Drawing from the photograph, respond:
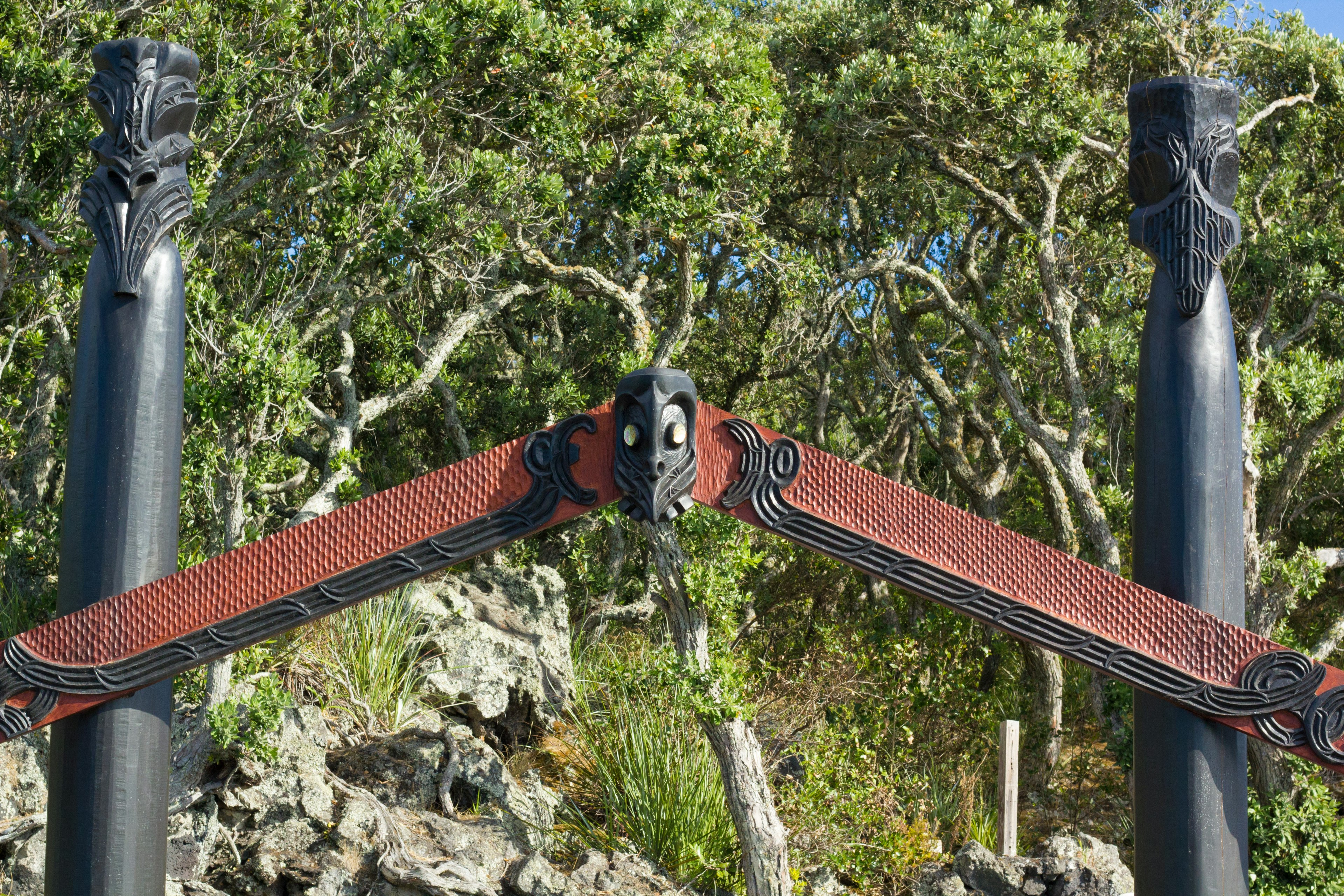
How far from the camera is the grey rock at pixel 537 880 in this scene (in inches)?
223

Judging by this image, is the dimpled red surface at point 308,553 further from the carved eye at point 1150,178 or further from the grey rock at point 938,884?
the grey rock at point 938,884

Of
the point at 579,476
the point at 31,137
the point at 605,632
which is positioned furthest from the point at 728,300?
the point at 579,476

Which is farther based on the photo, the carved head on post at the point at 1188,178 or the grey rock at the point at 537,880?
the grey rock at the point at 537,880

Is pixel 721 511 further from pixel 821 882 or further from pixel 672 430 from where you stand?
pixel 821 882

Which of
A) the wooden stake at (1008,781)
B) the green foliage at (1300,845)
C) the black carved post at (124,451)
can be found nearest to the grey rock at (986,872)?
the wooden stake at (1008,781)

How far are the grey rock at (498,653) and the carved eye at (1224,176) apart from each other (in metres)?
5.64

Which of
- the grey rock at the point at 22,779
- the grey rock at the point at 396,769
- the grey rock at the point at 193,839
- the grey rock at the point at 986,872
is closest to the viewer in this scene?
the grey rock at the point at 193,839

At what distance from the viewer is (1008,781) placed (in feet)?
23.3

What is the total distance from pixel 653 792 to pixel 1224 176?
489 cm

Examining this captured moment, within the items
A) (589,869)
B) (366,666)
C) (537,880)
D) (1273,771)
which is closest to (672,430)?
(537,880)

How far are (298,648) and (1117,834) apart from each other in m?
5.74

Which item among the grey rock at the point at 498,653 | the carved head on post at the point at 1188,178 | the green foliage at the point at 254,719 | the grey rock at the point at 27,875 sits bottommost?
the grey rock at the point at 27,875

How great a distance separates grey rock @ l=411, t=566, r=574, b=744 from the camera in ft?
25.0

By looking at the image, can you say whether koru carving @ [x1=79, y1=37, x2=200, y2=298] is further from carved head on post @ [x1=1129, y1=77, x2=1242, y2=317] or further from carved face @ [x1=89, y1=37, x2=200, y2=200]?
carved head on post @ [x1=1129, y1=77, x2=1242, y2=317]
